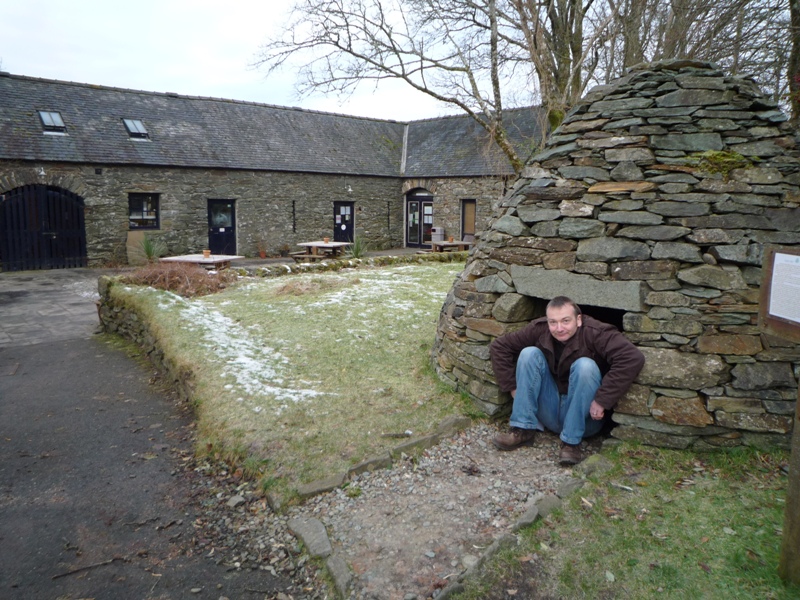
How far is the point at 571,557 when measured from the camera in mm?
3246

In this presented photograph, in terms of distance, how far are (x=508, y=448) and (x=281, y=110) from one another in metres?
21.4

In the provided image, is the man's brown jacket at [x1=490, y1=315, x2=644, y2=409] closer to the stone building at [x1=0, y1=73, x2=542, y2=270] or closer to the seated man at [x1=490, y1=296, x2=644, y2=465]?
the seated man at [x1=490, y1=296, x2=644, y2=465]

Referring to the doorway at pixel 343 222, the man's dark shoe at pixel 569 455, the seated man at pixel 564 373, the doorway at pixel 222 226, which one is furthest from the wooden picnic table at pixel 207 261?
the man's dark shoe at pixel 569 455

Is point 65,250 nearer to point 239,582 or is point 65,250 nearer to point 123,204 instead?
point 123,204

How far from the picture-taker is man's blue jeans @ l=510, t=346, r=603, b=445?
443cm

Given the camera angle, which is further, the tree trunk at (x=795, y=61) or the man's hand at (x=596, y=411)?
the tree trunk at (x=795, y=61)

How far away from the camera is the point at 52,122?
56.3ft

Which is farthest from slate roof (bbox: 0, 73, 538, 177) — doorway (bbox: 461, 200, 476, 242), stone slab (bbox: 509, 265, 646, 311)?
stone slab (bbox: 509, 265, 646, 311)

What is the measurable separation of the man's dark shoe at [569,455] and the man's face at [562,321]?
877 millimetres

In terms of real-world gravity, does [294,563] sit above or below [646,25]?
below

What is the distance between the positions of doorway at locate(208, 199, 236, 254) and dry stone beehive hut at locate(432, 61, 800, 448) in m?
16.9

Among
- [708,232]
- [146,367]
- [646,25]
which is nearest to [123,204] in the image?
[146,367]

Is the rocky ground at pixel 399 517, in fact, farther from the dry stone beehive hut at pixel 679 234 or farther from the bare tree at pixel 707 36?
the bare tree at pixel 707 36

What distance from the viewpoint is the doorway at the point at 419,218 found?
24.0 meters
